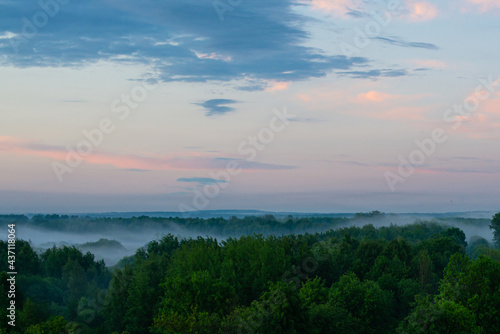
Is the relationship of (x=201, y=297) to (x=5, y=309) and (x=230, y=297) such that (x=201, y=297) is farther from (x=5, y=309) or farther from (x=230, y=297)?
(x=5, y=309)

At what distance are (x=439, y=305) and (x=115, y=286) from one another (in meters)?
50.2

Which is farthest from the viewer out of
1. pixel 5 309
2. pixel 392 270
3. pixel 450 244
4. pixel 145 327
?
pixel 450 244

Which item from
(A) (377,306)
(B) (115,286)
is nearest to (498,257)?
(A) (377,306)

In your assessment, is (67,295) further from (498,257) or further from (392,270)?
(498,257)

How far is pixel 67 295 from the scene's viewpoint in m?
119

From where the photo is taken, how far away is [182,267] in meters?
89.1

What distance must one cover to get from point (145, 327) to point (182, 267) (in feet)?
32.9

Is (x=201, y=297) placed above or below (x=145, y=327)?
above

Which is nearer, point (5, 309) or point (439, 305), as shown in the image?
point (439, 305)

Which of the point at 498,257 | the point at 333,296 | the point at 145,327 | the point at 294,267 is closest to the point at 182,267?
the point at 145,327

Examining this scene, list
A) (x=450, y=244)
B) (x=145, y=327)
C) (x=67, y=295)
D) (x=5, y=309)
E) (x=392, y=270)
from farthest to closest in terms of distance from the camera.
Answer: (x=450, y=244) → (x=67, y=295) → (x=392, y=270) → (x=145, y=327) → (x=5, y=309)

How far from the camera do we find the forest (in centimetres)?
5906

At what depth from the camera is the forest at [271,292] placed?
59.1m

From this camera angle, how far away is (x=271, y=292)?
59.2 meters
